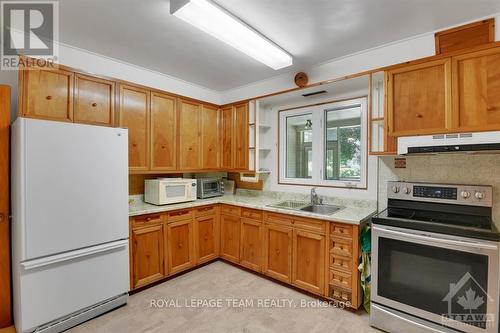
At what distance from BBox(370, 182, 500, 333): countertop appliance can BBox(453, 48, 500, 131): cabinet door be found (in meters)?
0.54

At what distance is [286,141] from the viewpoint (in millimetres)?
3467

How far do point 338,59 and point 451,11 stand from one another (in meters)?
0.98

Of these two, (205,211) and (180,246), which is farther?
(205,211)

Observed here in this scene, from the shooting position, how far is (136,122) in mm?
2711

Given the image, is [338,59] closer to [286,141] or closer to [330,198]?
[286,141]

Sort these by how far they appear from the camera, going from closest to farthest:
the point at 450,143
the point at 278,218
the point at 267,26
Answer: the point at 450,143
the point at 267,26
the point at 278,218

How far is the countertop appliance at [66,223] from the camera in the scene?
1.75m

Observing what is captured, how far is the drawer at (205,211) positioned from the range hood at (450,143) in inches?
90.7

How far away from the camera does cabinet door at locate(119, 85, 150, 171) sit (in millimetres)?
2625

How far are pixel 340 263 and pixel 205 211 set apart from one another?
1.76 meters

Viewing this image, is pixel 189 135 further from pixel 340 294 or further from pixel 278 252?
pixel 340 294

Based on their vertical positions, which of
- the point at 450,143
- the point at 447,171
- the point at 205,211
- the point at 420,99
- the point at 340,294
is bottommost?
the point at 340,294

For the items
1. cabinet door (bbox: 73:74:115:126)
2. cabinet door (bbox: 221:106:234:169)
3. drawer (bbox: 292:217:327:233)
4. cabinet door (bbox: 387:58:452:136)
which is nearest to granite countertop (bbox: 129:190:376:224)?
drawer (bbox: 292:217:327:233)

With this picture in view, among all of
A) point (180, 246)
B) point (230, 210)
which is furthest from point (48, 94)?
point (230, 210)
